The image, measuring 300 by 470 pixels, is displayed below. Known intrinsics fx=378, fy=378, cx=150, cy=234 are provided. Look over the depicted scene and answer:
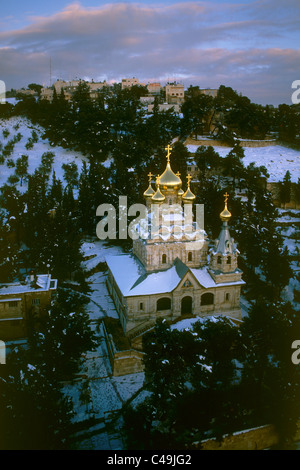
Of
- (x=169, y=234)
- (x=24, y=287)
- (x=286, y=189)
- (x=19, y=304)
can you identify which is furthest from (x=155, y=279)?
(x=286, y=189)

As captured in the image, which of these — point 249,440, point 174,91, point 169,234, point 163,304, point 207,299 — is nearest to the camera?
point 249,440

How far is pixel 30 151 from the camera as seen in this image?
166 ft

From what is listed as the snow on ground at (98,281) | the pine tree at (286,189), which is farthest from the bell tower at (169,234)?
the pine tree at (286,189)

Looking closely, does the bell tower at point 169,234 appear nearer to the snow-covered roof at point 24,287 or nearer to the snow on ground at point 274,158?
the snow-covered roof at point 24,287

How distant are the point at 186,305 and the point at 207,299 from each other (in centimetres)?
131

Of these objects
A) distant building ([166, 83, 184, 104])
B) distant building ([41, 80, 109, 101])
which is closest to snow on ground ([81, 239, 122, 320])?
distant building ([41, 80, 109, 101])

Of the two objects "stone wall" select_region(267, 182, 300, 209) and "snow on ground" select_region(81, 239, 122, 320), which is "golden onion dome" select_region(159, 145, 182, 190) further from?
"stone wall" select_region(267, 182, 300, 209)

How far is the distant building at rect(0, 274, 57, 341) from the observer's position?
65.7ft

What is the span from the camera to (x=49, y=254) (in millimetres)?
26016

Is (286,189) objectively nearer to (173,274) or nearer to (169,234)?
(169,234)

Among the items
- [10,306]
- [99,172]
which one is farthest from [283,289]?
[99,172]

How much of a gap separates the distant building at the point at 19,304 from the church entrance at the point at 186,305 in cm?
741

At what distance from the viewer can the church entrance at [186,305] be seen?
69.6ft

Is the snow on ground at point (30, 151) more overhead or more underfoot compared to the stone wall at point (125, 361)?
more overhead
